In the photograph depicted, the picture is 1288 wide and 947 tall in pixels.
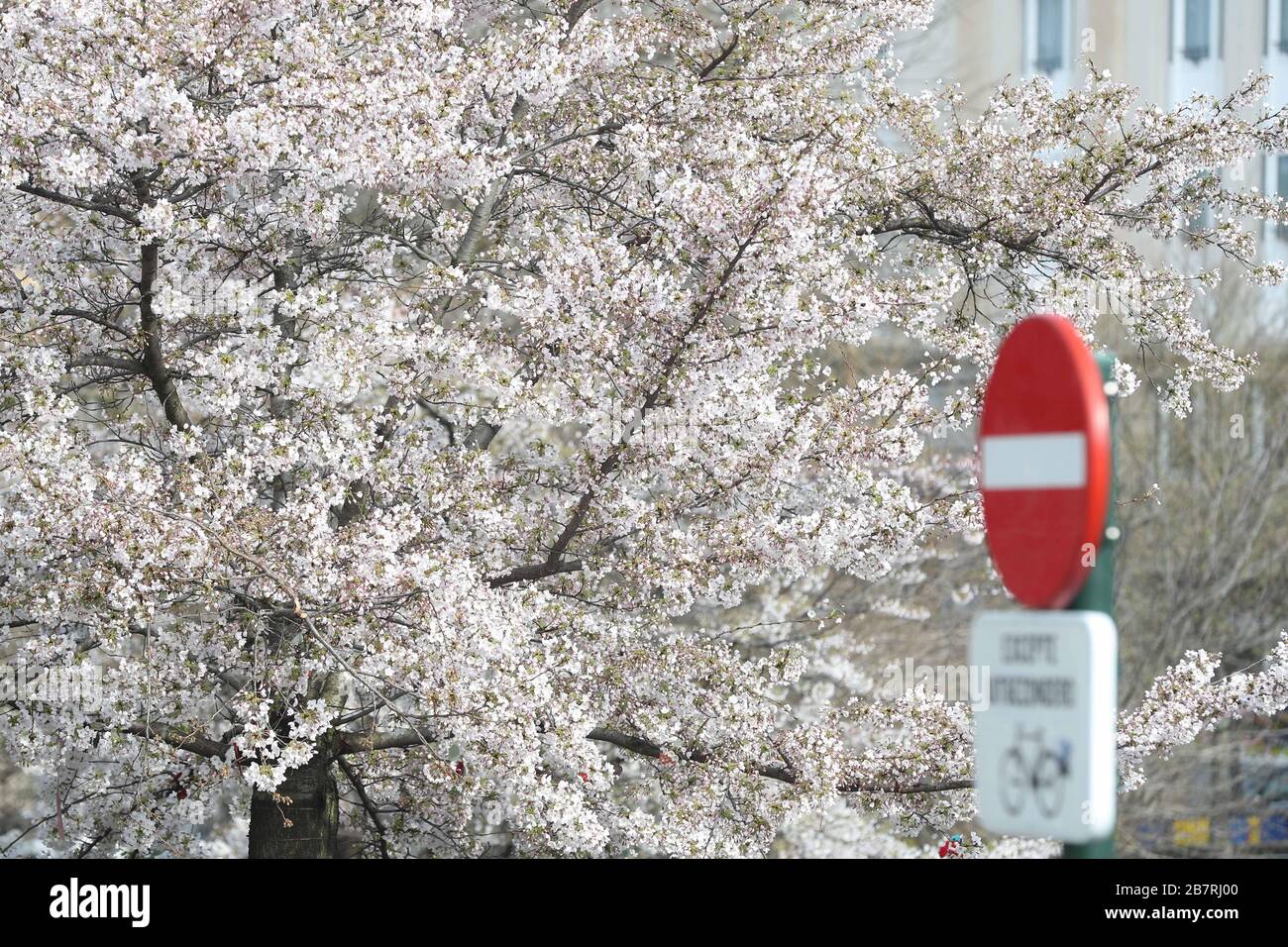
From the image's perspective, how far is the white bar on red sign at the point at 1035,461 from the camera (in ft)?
10.0

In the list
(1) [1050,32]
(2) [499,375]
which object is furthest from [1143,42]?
(2) [499,375]

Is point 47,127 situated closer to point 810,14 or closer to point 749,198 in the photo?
point 749,198

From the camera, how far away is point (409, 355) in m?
7.62

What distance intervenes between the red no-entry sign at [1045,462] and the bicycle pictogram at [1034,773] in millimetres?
283

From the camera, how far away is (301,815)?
27.8 feet

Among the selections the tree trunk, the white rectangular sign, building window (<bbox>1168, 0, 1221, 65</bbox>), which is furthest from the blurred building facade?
the white rectangular sign

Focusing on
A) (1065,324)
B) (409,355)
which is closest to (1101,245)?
(409,355)

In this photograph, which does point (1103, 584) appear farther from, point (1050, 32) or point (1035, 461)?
point (1050, 32)

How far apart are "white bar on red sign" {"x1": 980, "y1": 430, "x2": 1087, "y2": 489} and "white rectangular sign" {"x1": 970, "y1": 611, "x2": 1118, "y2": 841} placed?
0.26 metres

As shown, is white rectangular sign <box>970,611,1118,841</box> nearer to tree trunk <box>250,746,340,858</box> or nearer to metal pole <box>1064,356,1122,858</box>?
metal pole <box>1064,356,1122,858</box>

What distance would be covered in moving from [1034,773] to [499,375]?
15.5 feet

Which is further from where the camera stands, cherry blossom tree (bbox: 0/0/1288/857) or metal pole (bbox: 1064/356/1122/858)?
cherry blossom tree (bbox: 0/0/1288/857)

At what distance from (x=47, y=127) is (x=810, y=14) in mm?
4088

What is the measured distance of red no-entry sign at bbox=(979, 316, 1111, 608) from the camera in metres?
3.04
